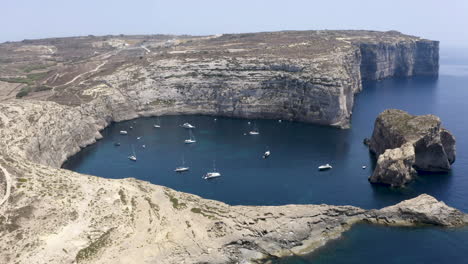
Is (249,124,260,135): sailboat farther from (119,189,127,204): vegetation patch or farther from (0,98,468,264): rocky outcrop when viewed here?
(119,189,127,204): vegetation patch

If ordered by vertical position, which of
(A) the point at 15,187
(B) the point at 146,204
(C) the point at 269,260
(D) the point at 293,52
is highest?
(D) the point at 293,52

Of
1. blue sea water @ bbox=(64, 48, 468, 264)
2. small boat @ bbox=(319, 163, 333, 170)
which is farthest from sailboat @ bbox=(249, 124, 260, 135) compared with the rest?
small boat @ bbox=(319, 163, 333, 170)

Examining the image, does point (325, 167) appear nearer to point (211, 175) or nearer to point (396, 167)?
point (396, 167)

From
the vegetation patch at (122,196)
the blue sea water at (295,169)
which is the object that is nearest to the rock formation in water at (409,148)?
the blue sea water at (295,169)

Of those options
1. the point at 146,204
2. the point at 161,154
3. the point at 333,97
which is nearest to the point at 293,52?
the point at 333,97

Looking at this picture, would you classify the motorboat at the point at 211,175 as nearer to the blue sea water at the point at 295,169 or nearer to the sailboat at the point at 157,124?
the blue sea water at the point at 295,169

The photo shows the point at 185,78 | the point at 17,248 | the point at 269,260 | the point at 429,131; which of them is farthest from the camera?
the point at 185,78

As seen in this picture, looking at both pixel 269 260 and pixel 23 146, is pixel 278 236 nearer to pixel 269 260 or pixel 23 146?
pixel 269 260
